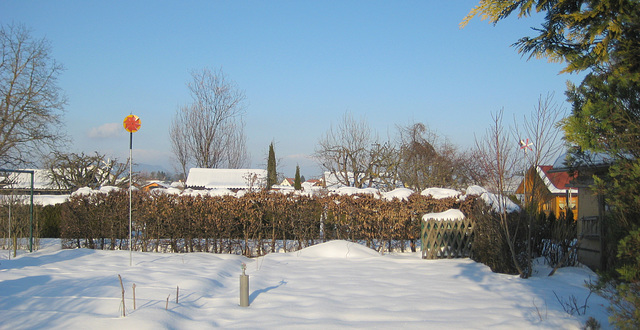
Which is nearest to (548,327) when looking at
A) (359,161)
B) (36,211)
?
(36,211)

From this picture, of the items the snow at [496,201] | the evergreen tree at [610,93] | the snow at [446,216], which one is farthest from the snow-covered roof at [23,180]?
the evergreen tree at [610,93]

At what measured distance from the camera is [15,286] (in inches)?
295

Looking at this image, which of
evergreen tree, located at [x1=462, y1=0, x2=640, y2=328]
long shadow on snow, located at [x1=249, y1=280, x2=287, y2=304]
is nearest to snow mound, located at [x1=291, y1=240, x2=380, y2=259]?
long shadow on snow, located at [x1=249, y1=280, x2=287, y2=304]

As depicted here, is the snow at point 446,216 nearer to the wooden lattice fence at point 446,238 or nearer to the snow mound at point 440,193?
the wooden lattice fence at point 446,238

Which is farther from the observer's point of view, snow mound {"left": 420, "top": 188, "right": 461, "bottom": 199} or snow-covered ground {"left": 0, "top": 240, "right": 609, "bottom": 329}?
snow mound {"left": 420, "top": 188, "right": 461, "bottom": 199}

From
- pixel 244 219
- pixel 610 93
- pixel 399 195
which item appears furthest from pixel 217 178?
pixel 610 93

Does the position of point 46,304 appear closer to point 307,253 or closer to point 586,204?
point 307,253

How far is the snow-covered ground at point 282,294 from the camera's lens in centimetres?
609

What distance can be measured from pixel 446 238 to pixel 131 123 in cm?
885

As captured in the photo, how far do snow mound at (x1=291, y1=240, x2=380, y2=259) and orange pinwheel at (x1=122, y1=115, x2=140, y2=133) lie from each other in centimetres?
553

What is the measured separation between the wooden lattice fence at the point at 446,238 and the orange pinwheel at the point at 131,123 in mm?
8062

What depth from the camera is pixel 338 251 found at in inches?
499

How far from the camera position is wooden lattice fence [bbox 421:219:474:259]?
41.3 ft

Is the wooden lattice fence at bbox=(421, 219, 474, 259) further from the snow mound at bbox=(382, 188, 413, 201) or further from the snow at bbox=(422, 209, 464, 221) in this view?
the snow mound at bbox=(382, 188, 413, 201)
